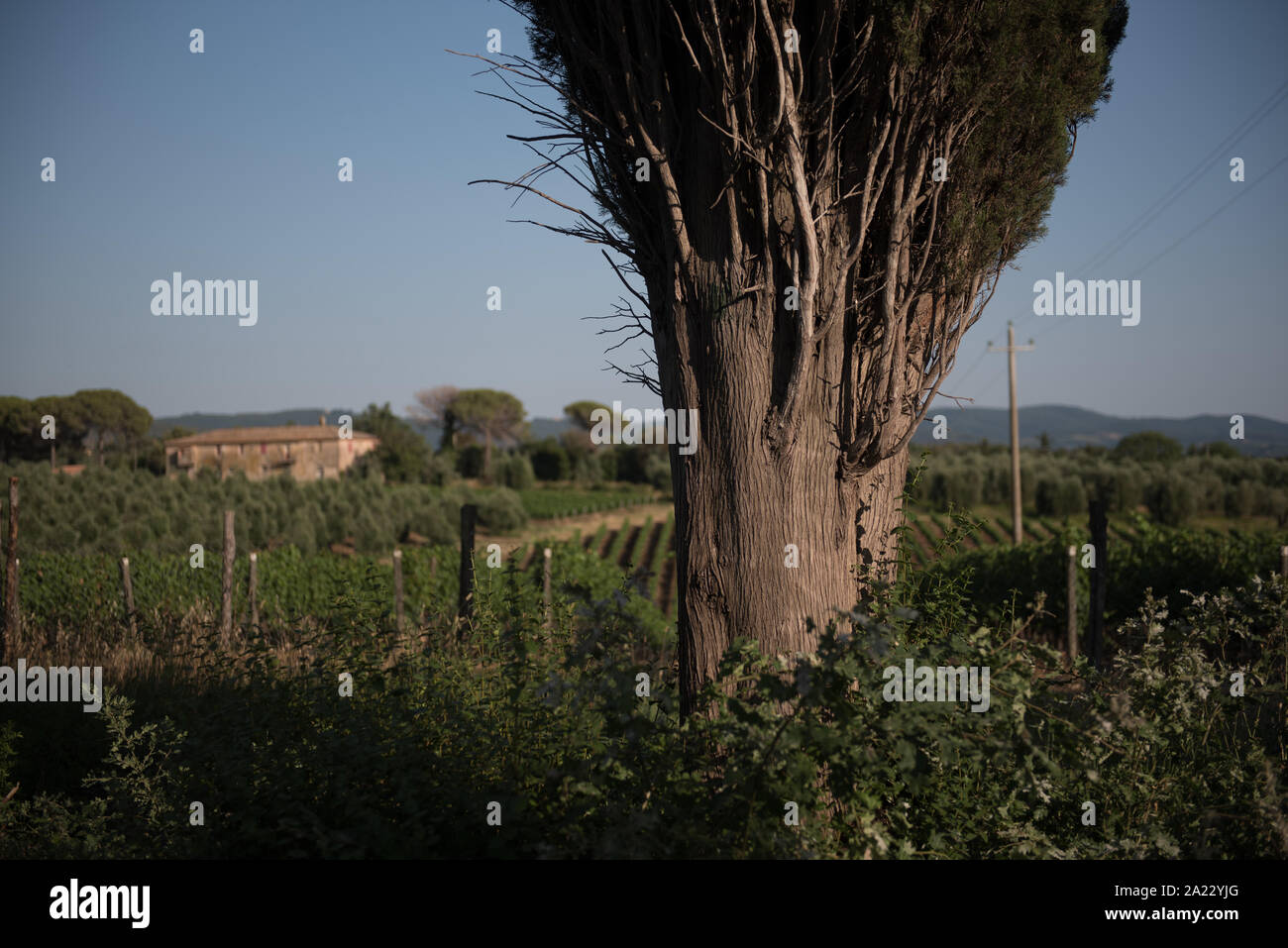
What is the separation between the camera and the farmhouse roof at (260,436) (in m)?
53.4

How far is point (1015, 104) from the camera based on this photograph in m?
4.00

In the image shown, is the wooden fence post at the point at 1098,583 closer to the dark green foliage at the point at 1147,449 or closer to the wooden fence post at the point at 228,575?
the wooden fence post at the point at 228,575

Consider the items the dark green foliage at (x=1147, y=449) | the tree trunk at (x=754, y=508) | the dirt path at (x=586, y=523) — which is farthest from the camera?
the dark green foliage at (x=1147, y=449)

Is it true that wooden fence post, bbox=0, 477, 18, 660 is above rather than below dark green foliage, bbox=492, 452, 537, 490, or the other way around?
below

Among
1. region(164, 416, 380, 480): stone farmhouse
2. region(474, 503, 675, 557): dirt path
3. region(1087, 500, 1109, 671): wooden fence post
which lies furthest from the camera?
region(164, 416, 380, 480): stone farmhouse

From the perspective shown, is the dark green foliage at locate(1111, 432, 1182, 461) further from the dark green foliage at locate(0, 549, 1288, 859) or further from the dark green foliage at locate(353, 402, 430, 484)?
the dark green foliage at locate(0, 549, 1288, 859)

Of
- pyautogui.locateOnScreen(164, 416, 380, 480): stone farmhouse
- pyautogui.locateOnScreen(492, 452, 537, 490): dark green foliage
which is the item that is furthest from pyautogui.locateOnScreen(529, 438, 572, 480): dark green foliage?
pyautogui.locateOnScreen(164, 416, 380, 480): stone farmhouse

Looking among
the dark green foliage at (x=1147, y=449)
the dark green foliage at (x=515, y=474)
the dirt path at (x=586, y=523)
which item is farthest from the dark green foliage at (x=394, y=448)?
the dark green foliage at (x=1147, y=449)

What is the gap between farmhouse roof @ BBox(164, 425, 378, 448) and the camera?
175ft

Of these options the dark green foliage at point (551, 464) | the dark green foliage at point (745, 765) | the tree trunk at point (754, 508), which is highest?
the dark green foliage at point (551, 464)

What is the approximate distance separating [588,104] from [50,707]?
5.93 metres

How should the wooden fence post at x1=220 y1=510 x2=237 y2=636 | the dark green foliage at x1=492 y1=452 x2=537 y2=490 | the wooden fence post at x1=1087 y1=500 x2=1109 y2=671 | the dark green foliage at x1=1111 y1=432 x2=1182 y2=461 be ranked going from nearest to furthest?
the wooden fence post at x1=1087 y1=500 x2=1109 y2=671 → the wooden fence post at x1=220 y1=510 x2=237 y2=636 → the dark green foliage at x1=1111 y1=432 x2=1182 y2=461 → the dark green foliage at x1=492 y1=452 x2=537 y2=490
